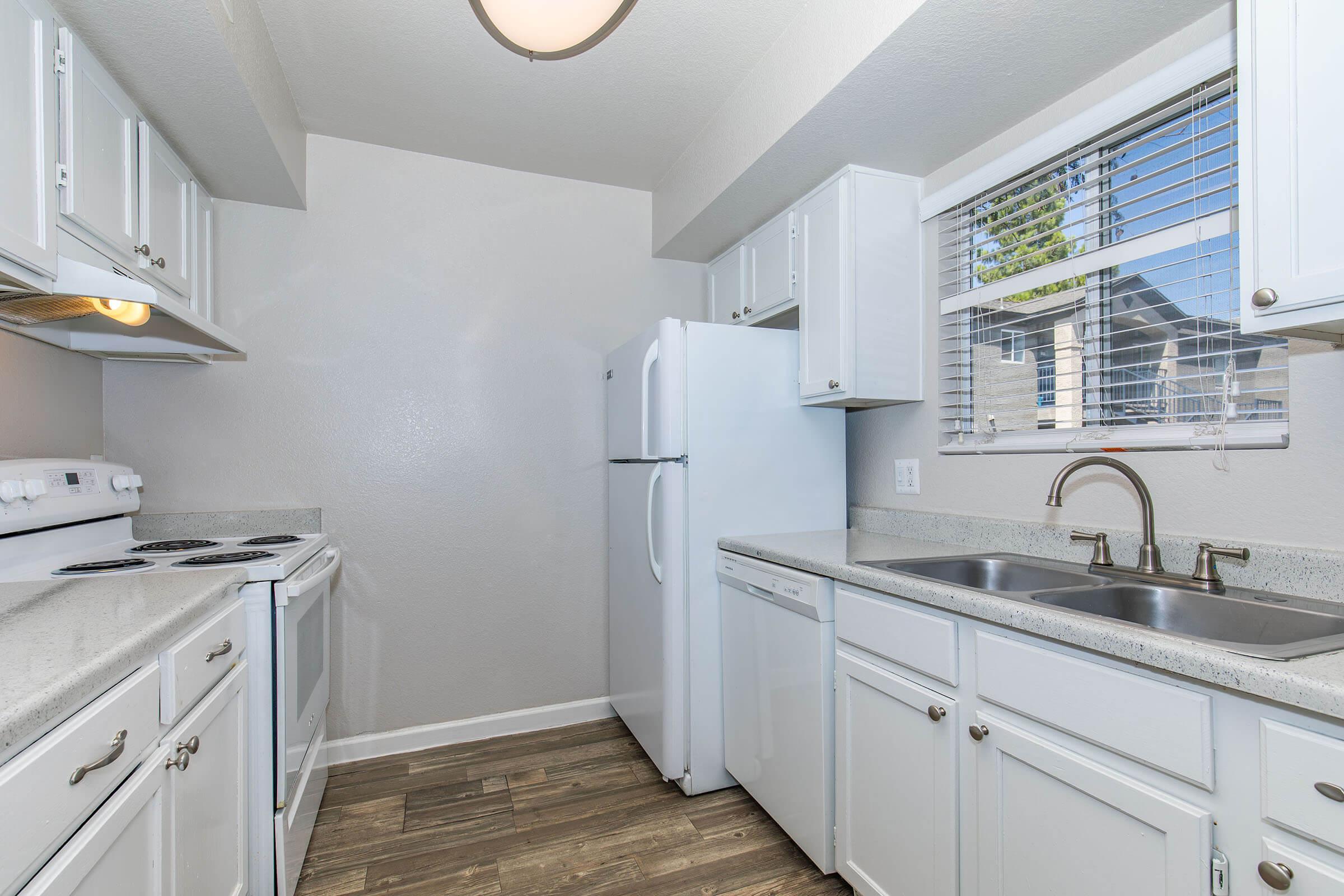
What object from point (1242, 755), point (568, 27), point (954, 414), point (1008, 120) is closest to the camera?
point (1242, 755)

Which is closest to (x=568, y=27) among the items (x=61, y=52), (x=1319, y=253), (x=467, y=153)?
(x=61, y=52)

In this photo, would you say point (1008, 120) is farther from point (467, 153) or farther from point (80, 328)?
point (80, 328)

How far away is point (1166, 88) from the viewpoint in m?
1.55

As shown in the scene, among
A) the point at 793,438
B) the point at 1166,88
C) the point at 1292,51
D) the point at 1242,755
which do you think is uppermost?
the point at 1166,88

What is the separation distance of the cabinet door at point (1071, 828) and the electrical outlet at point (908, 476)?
1.14m

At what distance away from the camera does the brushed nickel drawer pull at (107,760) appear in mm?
879

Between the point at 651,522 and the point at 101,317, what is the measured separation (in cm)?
180

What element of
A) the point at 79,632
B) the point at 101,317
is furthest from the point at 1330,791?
the point at 101,317

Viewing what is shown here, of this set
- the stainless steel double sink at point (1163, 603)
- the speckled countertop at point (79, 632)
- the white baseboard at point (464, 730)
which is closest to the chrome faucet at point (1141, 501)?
→ the stainless steel double sink at point (1163, 603)

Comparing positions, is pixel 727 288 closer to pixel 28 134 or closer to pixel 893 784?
pixel 893 784

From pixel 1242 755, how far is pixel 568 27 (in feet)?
5.67

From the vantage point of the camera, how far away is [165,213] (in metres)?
2.07

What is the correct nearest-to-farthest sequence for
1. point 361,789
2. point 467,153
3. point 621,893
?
point 621,893, point 361,789, point 467,153

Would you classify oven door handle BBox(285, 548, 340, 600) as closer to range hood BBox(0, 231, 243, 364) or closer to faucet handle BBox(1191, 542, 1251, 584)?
range hood BBox(0, 231, 243, 364)
